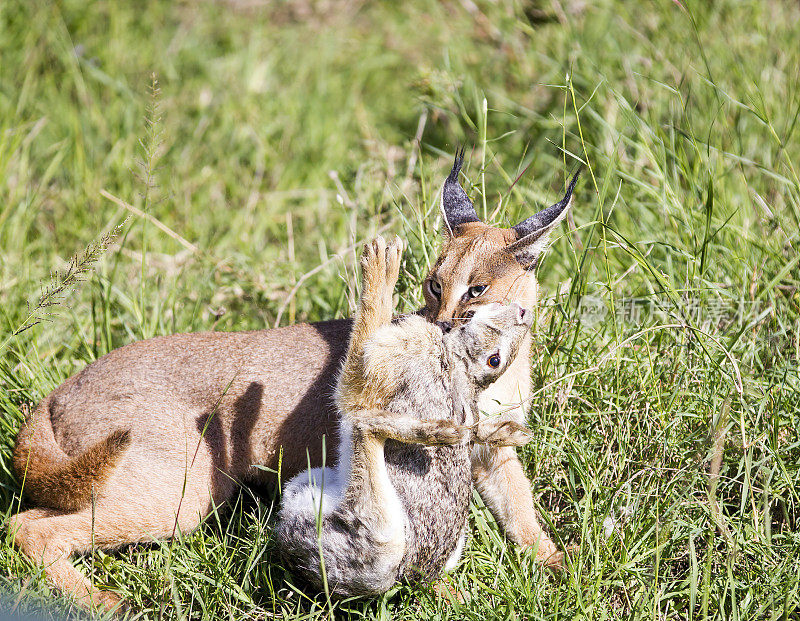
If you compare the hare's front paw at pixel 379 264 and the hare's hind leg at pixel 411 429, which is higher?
the hare's front paw at pixel 379 264

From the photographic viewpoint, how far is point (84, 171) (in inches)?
263

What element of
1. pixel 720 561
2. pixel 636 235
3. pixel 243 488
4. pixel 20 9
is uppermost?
pixel 20 9

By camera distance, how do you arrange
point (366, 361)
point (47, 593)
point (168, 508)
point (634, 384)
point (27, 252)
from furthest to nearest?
1. point (27, 252)
2. point (634, 384)
3. point (168, 508)
4. point (47, 593)
5. point (366, 361)

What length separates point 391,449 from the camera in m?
3.50

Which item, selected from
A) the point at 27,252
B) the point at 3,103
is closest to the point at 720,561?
the point at 27,252

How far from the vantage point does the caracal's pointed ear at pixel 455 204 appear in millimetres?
4461

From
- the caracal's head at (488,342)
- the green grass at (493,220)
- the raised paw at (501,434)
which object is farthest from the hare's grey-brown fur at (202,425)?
the raised paw at (501,434)

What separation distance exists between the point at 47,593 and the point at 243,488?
969 millimetres

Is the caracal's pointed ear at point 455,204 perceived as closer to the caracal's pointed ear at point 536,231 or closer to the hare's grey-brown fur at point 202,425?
the hare's grey-brown fur at point 202,425

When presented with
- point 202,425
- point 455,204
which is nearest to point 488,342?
point 455,204

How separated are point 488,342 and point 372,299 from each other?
51 centimetres

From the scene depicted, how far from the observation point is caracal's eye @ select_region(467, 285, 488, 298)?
403cm

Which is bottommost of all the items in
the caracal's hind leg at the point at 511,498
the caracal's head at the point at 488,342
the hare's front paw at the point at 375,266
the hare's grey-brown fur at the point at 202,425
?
the caracal's hind leg at the point at 511,498

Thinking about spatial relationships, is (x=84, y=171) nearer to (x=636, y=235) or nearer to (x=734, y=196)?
(x=636, y=235)
